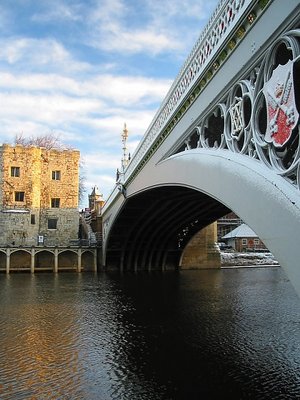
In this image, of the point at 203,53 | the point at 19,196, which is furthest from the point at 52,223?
the point at 203,53

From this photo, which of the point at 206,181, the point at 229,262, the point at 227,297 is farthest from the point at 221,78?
the point at 229,262

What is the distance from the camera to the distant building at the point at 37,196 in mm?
32062

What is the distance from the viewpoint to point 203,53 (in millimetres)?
7090

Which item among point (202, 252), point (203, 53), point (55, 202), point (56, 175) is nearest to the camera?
point (203, 53)

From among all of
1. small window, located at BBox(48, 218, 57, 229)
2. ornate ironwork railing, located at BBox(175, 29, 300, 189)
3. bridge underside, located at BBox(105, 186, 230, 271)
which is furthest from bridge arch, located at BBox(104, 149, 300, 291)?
small window, located at BBox(48, 218, 57, 229)

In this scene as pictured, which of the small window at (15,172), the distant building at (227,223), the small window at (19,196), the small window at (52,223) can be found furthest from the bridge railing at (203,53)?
the distant building at (227,223)

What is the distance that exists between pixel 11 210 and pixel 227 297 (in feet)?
70.0

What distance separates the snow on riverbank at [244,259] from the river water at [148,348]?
2051 centimetres

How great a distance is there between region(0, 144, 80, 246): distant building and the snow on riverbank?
43.5ft

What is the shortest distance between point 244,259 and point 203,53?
3255 centimetres

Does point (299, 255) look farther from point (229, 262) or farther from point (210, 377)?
point (229, 262)

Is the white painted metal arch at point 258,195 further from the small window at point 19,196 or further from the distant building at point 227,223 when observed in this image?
the distant building at point 227,223

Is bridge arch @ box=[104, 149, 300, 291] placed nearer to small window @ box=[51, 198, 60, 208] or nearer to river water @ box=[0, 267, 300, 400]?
river water @ box=[0, 267, 300, 400]

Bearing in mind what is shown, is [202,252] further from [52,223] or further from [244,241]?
[244,241]
